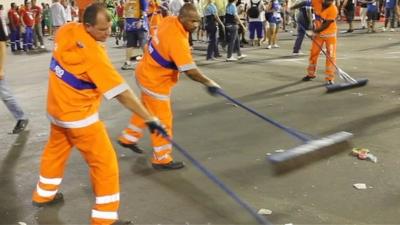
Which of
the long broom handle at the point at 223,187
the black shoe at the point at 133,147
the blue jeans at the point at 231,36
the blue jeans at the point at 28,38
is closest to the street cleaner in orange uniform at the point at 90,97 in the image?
the long broom handle at the point at 223,187

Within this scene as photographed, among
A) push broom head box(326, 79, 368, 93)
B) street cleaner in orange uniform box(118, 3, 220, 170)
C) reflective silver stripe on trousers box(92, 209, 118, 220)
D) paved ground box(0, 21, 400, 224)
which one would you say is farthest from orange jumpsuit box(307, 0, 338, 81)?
reflective silver stripe on trousers box(92, 209, 118, 220)

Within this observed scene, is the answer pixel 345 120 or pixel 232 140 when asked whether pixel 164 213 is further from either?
pixel 345 120

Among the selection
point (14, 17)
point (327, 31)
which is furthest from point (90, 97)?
point (14, 17)

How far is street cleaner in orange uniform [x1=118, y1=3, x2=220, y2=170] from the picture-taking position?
476 centimetres

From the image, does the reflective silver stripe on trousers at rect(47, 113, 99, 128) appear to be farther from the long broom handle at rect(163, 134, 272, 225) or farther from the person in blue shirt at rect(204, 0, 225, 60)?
the person in blue shirt at rect(204, 0, 225, 60)

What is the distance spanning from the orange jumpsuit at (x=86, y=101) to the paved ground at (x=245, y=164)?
498mm

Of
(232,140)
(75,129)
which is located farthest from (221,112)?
(75,129)

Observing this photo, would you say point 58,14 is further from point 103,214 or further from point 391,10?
point 103,214

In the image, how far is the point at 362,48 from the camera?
14.3 meters

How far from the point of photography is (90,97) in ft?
12.3

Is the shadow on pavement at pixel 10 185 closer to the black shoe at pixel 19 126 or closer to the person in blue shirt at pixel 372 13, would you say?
the black shoe at pixel 19 126

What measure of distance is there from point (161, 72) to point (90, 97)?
143 cm

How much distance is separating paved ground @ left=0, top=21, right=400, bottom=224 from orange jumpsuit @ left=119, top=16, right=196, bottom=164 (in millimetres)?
359

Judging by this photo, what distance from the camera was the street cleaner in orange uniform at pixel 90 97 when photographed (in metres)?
3.49
